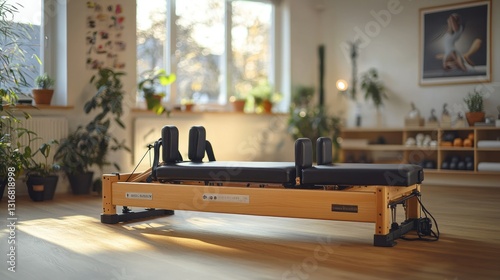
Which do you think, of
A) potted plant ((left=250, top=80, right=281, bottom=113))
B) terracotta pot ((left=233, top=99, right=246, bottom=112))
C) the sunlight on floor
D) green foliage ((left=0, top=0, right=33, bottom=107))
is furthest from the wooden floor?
potted plant ((left=250, top=80, right=281, bottom=113))

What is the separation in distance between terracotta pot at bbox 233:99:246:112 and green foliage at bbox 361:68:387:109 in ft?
4.91

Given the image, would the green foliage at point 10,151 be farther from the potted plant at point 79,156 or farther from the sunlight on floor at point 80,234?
the sunlight on floor at point 80,234

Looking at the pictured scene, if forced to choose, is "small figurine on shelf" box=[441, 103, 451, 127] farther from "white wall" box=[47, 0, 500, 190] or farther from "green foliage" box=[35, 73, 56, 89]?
"green foliage" box=[35, 73, 56, 89]

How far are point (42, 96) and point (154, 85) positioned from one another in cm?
134

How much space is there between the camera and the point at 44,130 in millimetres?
5715

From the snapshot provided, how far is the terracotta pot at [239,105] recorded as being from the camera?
7504 mm

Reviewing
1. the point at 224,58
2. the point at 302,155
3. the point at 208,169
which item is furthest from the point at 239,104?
the point at 302,155

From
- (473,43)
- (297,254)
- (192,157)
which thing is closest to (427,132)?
(473,43)

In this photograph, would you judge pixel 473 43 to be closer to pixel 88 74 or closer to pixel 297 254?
pixel 88 74

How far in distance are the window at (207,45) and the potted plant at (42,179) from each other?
1768mm

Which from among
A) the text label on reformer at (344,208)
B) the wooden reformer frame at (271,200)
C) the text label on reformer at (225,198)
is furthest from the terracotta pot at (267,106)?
the text label on reformer at (344,208)

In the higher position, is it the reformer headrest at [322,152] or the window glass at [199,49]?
the window glass at [199,49]

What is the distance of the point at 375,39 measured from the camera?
7703 millimetres

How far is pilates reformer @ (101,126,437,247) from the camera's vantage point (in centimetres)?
332
